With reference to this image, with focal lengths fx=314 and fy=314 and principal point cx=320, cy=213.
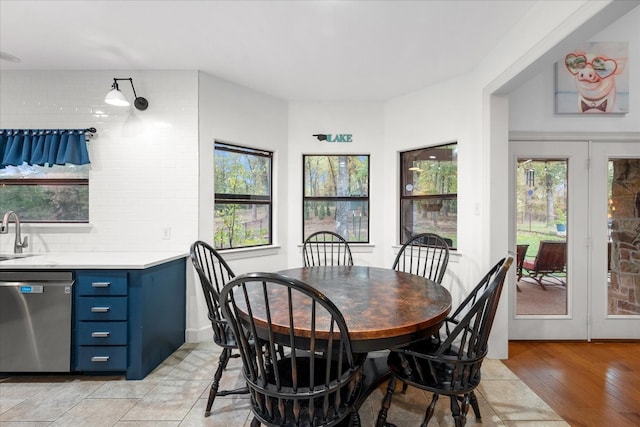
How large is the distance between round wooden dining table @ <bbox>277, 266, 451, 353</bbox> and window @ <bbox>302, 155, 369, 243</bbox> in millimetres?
1413

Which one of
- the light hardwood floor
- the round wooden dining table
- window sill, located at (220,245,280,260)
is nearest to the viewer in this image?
the round wooden dining table

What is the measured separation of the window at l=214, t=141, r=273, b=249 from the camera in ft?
11.0

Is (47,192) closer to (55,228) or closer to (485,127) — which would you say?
(55,228)

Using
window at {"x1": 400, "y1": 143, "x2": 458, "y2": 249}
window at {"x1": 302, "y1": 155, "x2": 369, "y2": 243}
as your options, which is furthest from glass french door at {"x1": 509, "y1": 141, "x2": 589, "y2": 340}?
window at {"x1": 302, "y1": 155, "x2": 369, "y2": 243}

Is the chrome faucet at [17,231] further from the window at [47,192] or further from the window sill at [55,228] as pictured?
the window at [47,192]

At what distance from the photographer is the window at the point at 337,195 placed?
3881mm

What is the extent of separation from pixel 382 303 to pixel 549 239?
2.35m

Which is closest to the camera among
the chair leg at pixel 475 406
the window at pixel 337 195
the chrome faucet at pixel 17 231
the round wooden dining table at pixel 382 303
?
the round wooden dining table at pixel 382 303

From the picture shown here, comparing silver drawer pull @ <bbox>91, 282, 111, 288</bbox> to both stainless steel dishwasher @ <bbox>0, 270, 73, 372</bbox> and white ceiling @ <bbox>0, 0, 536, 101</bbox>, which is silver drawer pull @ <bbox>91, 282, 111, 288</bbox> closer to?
stainless steel dishwasher @ <bbox>0, 270, 73, 372</bbox>

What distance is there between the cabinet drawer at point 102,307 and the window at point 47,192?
1.09 meters

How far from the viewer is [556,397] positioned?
7.06 ft

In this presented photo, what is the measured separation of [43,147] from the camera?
9.68 feet

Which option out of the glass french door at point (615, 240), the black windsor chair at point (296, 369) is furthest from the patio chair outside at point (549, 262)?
the black windsor chair at point (296, 369)

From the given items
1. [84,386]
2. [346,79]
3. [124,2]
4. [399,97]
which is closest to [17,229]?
[84,386]
